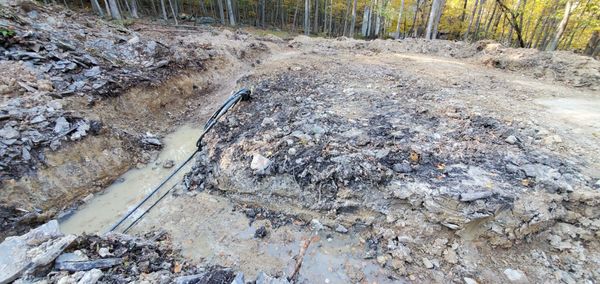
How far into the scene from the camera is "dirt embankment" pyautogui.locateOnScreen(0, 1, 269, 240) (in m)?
4.23

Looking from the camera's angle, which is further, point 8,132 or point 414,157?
point 8,132

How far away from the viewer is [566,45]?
19438 millimetres

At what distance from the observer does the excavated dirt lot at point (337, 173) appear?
114 inches

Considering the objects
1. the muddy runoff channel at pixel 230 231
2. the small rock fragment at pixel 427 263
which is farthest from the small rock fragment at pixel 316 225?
the small rock fragment at pixel 427 263

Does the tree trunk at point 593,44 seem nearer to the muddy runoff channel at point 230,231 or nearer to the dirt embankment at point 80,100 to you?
the dirt embankment at point 80,100

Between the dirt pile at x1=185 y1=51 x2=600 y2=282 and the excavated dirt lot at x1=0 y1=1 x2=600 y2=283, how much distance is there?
0.8 inches

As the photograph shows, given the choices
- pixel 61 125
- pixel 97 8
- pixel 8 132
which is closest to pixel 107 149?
pixel 61 125

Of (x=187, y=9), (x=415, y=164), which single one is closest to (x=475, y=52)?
(x=415, y=164)

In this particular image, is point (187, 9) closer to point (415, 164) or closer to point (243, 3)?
point (243, 3)

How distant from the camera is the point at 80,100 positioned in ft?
18.6

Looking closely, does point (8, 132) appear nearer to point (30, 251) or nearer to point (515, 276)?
point (30, 251)

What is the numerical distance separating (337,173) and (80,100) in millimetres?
5834

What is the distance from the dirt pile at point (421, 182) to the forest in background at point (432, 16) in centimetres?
1175

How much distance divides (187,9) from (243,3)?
16.8 feet
